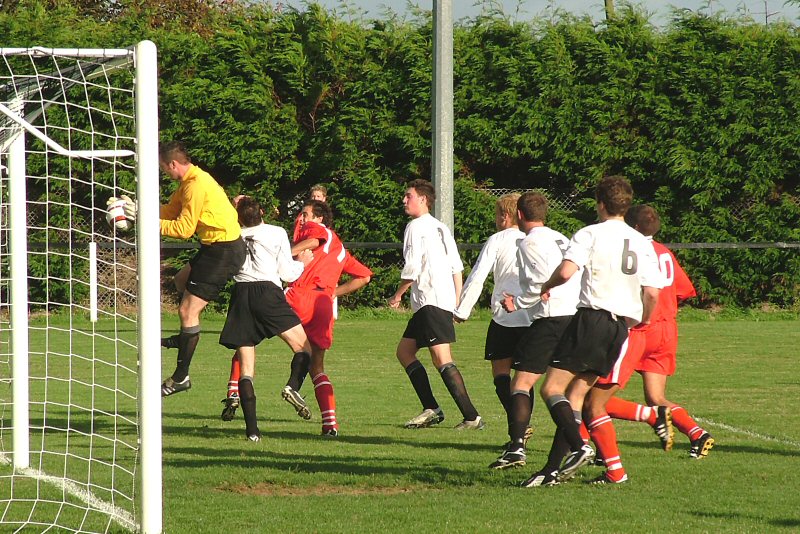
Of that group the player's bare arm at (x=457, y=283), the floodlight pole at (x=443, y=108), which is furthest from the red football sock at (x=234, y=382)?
the floodlight pole at (x=443, y=108)

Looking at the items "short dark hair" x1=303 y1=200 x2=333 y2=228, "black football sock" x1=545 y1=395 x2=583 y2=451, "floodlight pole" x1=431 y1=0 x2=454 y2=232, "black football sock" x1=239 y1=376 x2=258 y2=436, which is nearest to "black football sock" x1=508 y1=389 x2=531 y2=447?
"black football sock" x1=545 y1=395 x2=583 y2=451

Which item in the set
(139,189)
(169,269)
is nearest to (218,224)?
(139,189)

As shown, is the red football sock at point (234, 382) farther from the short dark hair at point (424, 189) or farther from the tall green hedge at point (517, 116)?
the tall green hedge at point (517, 116)

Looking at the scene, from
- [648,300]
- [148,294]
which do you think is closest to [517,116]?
[648,300]

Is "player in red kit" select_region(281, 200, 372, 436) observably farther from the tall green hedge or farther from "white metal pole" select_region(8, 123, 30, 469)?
the tall green hedge

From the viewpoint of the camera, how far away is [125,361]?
13.5 meters

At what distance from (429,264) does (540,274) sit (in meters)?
1.77

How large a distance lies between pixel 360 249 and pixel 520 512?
14.3 metres

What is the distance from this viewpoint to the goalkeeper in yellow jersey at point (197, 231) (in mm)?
8273

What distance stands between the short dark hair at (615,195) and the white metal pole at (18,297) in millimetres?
3434

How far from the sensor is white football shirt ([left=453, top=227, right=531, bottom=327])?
8.23 metres

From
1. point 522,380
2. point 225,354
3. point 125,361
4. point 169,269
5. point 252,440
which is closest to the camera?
point 522,380

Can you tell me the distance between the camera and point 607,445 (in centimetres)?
679

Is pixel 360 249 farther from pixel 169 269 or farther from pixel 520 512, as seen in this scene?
pixel 520 512
